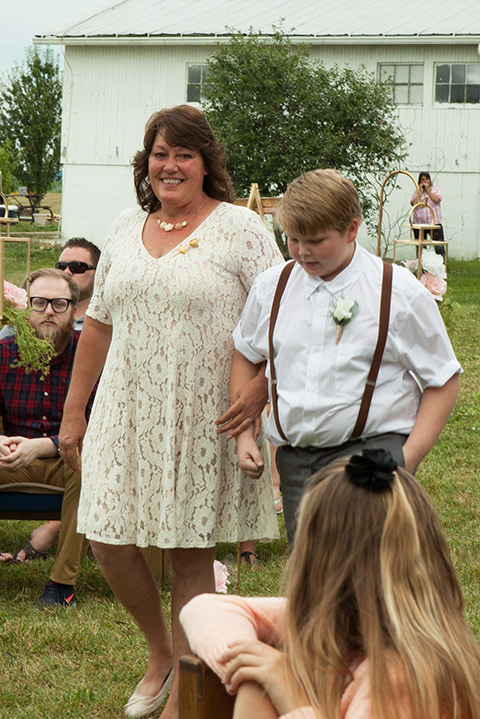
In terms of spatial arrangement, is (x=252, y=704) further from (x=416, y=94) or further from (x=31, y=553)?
(x=416, y=94)

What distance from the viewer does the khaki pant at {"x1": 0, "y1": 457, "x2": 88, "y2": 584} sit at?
496cm

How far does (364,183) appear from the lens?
1941cm

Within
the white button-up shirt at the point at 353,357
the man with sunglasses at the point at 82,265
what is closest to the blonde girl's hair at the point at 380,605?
the white button-up shirt at the point at 353,357

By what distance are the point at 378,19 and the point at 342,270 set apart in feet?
71.1

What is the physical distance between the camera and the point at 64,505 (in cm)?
508

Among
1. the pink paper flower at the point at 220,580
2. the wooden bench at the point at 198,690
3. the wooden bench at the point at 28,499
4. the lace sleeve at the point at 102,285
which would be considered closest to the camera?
the wooden bench at the point at 198,690

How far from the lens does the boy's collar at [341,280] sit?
2977mm

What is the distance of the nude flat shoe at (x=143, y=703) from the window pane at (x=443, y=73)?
69.0 feet

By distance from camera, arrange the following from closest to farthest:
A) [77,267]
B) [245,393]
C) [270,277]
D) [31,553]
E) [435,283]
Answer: [270,277] → [245,393] → [31,553] → [435,283] → [77,267]

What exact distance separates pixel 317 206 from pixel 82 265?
3.69 meters

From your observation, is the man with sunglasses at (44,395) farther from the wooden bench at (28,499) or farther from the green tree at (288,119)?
the green tree at (288,119)

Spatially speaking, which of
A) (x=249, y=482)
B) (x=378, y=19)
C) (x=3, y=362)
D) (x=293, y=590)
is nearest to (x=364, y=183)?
(x=378, y=19)

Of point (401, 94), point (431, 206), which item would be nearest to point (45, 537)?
point (431, 206)

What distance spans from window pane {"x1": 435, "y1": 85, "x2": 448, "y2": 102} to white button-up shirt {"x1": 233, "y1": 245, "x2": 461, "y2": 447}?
21.1 m
